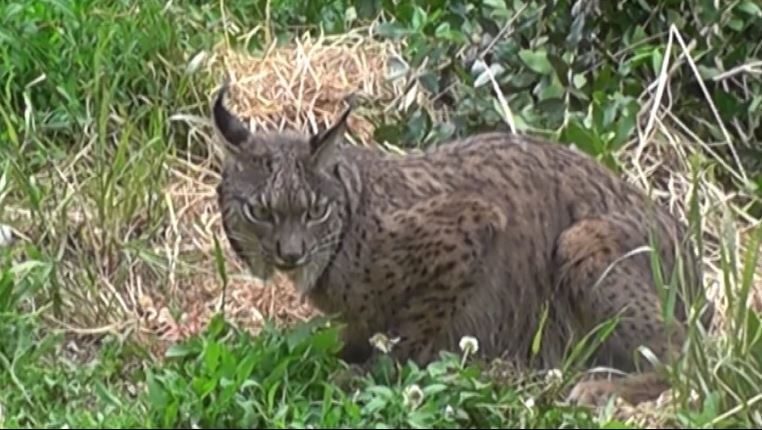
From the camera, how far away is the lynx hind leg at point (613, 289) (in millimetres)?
6504

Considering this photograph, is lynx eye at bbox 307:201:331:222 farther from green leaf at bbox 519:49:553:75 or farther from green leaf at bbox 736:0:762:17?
green leaf at bbox 736:0:762:17

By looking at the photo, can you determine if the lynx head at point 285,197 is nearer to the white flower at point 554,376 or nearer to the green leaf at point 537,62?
the white flower at point 554,376

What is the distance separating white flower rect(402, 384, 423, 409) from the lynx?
0.73 meters

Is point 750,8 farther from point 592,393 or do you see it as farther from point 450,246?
point 592,393

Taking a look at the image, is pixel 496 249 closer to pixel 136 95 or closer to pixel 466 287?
pixel 466 287

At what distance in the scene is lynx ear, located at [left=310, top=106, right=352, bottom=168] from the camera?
637cm

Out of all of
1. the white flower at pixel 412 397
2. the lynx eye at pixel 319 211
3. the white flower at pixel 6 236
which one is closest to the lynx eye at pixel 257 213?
the lynx eye at pixel 319 211

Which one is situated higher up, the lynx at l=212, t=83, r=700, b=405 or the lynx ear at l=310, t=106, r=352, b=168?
the lynx ear at l=310, t=106, r=352, b=168

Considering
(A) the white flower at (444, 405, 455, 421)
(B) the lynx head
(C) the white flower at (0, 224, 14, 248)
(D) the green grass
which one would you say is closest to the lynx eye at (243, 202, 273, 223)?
(B) the lynx head

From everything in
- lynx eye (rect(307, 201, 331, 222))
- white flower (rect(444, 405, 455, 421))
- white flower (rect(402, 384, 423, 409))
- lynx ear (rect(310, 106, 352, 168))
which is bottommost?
white flower (rect(402, 384, 423, 409))

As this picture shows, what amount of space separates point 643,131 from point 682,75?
293 millimetres

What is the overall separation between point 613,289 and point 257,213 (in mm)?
1103

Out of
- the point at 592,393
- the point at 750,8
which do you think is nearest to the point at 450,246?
the point at 592,393

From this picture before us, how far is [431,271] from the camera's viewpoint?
6.55m
